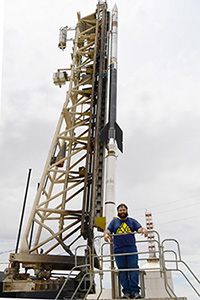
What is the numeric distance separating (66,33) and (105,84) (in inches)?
227

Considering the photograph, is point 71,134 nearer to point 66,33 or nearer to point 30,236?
point 30,236

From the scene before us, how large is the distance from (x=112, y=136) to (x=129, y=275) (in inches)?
311

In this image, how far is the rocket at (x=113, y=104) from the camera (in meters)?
12.9

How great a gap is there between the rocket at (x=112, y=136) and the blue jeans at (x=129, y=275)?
5044mm

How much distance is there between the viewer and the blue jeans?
17.0 ft

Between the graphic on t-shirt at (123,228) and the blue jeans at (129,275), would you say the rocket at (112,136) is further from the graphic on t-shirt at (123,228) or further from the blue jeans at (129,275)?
the blue jeans at (129,275)

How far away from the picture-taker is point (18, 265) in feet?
32.6

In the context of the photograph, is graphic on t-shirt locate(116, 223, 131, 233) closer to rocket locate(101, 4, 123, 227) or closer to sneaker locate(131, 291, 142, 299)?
sneaker locate(131, 291, 142, 299)

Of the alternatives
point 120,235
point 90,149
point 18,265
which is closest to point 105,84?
point 90,149

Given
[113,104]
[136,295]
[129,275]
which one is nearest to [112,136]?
[113,104]

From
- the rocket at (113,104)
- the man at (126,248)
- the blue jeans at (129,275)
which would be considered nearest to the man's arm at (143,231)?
the man at (126,248)

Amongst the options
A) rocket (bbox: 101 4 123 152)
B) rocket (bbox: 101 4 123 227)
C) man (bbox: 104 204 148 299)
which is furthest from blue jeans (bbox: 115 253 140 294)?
rocket (bbox: 101 4 123 152)

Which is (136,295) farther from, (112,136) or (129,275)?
(112,136)

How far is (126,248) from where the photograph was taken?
5.51m
